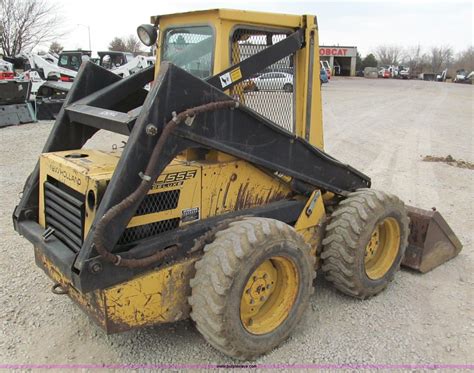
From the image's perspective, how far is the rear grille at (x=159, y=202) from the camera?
2.96 metres

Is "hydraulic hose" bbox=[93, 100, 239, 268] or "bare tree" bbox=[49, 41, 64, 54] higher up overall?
"bare tree" bbox=[49, 41, 64, 54]

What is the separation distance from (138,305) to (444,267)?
3.32m

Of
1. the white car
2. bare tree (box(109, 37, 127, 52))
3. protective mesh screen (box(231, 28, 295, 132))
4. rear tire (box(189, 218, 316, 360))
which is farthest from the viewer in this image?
bare tree (box(109, 37, 127, 52))

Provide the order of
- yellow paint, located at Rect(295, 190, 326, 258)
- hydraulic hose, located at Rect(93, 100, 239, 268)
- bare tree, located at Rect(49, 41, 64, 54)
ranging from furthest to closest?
bare tree, located at Rect(49, 41, 64, 54) → yellow paint, located at Rect(295, 190, 326, 258) → hydraulic hose, located at Rect(93, 100, 239, 268)

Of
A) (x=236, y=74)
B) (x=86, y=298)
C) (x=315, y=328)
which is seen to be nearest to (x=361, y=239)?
(x=315, y=328)

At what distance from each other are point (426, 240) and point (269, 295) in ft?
6.66

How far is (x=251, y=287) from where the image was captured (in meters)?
3.21

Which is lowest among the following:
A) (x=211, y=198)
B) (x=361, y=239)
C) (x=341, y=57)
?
(x=361, y=239)

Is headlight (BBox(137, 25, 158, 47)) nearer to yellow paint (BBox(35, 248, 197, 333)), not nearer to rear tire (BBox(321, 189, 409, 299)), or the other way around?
yellow paint (BBox(35, 248, 197, 333))

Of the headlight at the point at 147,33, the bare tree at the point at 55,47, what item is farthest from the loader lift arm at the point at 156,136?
the bare tree at the point at 55,47

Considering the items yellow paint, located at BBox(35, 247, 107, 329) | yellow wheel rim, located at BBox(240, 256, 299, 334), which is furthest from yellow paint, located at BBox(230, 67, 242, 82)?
yellow paint, located at BBox(35, 247, 107, 329)

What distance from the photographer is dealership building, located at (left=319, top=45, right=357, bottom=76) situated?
2388 inches

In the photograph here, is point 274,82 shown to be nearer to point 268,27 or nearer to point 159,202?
point 268,27

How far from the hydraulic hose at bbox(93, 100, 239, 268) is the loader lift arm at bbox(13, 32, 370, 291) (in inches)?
1.5
